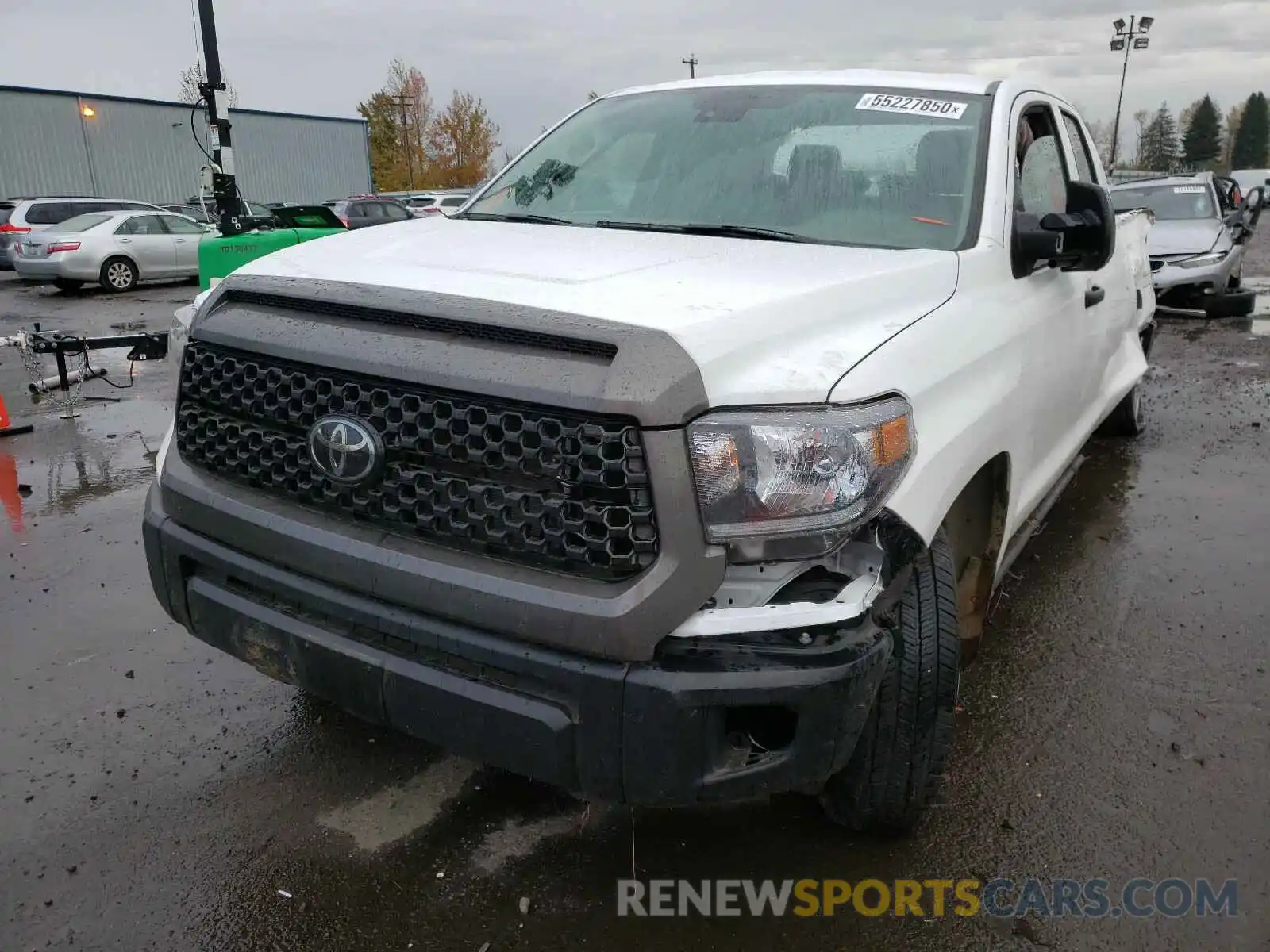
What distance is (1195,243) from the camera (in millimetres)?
12469

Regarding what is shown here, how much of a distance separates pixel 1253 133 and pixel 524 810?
118m

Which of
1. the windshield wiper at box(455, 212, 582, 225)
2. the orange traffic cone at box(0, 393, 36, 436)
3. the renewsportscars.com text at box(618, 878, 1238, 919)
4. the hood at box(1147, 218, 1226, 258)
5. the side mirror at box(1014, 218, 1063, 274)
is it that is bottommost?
the renewsportscars.com text at box(618, 878, 1238, 919)

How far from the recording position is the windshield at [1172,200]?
13.3 metres

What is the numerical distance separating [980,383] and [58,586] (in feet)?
12.8

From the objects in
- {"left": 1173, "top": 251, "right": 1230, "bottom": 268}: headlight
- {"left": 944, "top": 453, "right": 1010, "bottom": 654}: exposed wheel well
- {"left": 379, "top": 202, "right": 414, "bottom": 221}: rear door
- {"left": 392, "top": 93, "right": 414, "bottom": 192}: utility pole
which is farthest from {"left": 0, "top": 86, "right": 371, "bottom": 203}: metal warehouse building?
{"left": 944, "top": 453, "right": 1010, "bottom": 654}: exposed wheel well

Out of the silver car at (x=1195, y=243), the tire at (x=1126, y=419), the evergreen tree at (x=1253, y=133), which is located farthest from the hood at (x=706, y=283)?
the evergreen tree at (x=1253, y=133)

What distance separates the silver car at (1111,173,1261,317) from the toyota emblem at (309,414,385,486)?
1145 centimetres

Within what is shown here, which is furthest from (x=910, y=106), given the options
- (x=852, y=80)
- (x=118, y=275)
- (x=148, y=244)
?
(x=148, y=244)

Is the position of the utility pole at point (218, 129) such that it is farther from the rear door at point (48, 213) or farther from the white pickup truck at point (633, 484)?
the white pickup truck at point (633, 484)

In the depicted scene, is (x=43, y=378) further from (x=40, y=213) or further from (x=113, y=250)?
(x=40, y=213)

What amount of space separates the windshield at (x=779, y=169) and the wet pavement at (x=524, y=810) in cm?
165

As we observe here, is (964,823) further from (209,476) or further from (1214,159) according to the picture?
(1214,159)

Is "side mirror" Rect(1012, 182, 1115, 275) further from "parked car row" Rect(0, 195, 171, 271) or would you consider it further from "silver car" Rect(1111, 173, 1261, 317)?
"parked car row" Rect(0, 195, 171, 271)

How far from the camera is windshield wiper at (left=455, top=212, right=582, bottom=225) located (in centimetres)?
347
